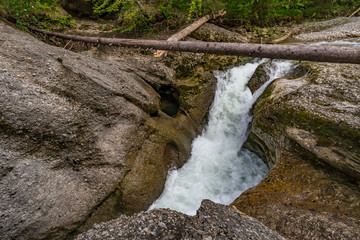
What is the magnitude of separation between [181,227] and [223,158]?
4771 millimetres

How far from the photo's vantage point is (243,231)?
8.60 ft

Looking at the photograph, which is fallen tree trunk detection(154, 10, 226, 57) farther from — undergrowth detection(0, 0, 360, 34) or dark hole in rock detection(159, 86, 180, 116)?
dark hole in rock detection(159, 86, 180, 116)

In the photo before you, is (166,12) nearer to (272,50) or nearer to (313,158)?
(272,50)

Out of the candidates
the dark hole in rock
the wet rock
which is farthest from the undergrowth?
the wet rock

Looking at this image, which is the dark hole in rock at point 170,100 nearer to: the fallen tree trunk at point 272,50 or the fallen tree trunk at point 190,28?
the fallen tree trunk at point 190,28

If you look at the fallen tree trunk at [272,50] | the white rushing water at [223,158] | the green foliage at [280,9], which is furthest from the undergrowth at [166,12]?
the white rushing water at [223,158]

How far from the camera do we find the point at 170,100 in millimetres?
7965

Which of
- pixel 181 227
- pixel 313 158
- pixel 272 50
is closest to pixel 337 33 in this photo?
pixel 272 50

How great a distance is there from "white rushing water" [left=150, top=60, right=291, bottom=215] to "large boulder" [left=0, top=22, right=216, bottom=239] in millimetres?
881

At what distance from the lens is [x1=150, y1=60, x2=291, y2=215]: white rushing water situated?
5602mm

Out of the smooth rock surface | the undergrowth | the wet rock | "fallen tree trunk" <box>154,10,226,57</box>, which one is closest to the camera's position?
the wet rock

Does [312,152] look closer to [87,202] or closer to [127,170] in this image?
[127,170]

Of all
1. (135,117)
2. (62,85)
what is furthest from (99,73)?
(135,117)

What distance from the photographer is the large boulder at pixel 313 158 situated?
3273mm
